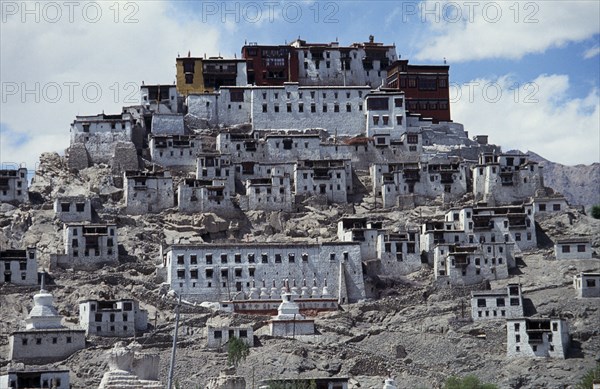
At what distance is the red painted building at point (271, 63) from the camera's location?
10550cm

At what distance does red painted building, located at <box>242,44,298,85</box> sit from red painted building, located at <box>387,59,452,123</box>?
25.0ft

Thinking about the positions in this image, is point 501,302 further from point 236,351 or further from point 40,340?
point 40,340

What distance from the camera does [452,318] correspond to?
260ft

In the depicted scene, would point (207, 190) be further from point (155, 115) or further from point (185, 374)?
point (185, 374)

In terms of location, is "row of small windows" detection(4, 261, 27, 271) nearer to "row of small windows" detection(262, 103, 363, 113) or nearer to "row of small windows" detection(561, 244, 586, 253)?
"row of small windows" detection(262, 103, 363, 113)

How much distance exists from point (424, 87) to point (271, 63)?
38.2ft

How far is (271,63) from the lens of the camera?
106 metres

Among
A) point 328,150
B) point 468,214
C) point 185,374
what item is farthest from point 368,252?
point 185,374

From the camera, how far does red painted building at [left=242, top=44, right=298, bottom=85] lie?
106 m

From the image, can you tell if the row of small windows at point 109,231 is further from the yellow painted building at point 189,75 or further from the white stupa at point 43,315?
the yellow painted building at point 189,75

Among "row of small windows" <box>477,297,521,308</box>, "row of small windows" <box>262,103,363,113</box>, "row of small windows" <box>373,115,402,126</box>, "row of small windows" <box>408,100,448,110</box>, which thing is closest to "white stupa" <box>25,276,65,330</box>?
"row of small windows" <box>477,297,521,308</box>

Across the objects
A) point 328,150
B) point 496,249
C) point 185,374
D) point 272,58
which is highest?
point 272,58

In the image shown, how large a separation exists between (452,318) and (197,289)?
49.2 ft

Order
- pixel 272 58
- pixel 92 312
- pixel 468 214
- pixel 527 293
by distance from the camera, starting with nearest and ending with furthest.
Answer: pixel 92 312 < pixel 527 293 < pixel 468 214 < pixel 272 58
